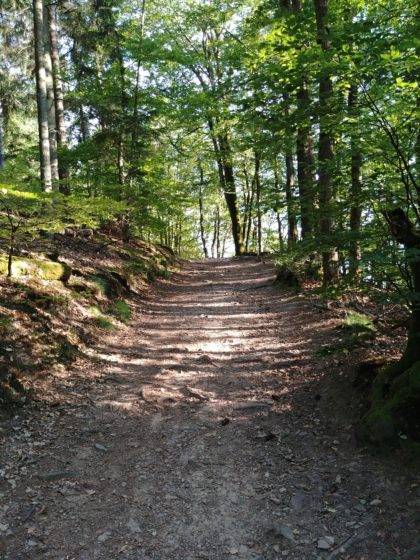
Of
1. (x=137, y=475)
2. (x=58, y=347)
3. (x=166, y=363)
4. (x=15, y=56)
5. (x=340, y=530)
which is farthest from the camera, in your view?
(x=15, y=56)

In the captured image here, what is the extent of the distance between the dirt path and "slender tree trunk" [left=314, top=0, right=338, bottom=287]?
2.18 meters

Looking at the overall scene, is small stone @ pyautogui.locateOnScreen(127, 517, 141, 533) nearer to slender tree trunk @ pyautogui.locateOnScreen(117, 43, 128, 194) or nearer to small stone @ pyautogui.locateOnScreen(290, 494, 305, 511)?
small stone @ pyautogui.locateOnScreen(290, 494, 305, 511)

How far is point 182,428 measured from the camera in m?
5.17

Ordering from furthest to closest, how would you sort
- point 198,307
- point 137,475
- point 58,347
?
point 198,307 < point 58,347 < point 137,475

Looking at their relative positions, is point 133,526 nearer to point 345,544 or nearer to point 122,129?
point 345,544

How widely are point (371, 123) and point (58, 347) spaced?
572cm

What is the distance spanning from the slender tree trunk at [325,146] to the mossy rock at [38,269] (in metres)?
5.62

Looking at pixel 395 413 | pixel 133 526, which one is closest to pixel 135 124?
pixel 395 413

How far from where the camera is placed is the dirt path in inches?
133

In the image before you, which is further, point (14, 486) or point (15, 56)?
point (15, 56)

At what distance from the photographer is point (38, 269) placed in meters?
8.52

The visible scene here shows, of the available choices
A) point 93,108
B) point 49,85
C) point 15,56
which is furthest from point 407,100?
point 15,56

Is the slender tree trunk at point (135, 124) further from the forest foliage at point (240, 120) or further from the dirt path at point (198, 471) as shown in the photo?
the dirt path at point (198, 471)

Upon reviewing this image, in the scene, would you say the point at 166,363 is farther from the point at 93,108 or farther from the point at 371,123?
the point at 93,108
